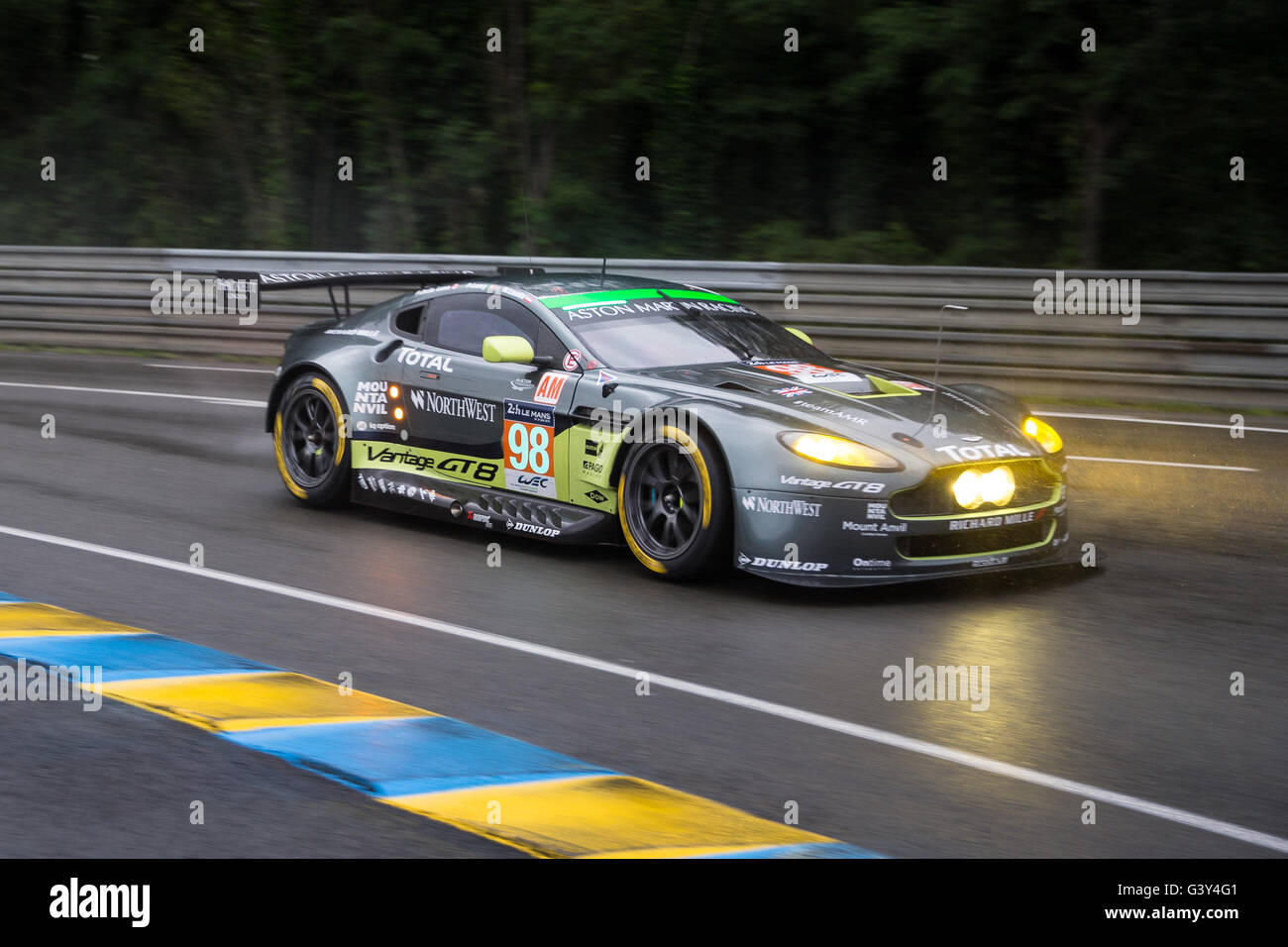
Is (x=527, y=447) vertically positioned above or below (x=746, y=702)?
above

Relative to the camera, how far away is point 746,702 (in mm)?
5492

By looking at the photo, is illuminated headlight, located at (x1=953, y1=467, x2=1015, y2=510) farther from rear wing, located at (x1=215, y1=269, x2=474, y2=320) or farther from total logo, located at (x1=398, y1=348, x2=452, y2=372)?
rear wing, located at (x1=215, y1=269, x2=474, y2=320)

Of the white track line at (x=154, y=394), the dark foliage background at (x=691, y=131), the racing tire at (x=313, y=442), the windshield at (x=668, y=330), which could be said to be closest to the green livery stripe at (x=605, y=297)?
the windshield at (x=668, y=330)

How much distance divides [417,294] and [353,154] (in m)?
13.9

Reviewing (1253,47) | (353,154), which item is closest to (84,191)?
(353,154)

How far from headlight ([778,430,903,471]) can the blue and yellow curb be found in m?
2.21

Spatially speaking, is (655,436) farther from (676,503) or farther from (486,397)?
(486,397)

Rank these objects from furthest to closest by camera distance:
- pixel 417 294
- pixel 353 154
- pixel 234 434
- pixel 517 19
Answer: pixel 353 154 < pixel 517 19 < pixel 234 434 < pixel 417 294

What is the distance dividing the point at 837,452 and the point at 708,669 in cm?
136

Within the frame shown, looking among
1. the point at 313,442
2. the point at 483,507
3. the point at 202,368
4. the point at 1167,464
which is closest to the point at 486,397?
the point at 483,507

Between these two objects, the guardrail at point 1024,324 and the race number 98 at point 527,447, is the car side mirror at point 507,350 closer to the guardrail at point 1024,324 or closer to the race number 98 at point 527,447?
the race number 98 at point 527,447

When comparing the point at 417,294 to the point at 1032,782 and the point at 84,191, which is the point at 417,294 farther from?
the point at 84,191

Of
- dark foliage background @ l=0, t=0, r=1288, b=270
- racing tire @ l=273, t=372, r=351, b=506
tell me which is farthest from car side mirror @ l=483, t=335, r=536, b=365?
dark foliage background @ l=0, t=0, r=1288, b=270

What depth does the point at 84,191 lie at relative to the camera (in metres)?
25.7
